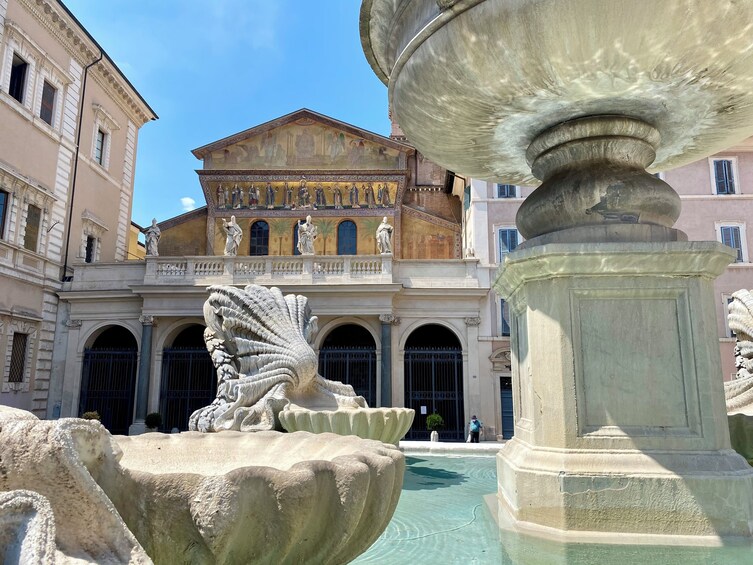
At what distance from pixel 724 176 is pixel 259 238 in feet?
63.2

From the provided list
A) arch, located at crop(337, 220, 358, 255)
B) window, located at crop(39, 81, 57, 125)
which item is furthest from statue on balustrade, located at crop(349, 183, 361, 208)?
window, located at crop(39, 81, 57, 125)

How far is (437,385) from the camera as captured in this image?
19766mm

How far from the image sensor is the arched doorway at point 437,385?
18.9 meters

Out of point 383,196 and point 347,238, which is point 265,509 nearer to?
point 347,238

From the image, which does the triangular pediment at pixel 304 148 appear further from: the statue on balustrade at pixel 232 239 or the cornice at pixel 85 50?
the statue on balustrade at pixel 232 239

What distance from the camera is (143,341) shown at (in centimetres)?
1939

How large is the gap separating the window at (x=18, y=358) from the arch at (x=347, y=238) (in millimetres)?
12552

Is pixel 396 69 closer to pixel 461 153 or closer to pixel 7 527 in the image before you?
pixel 461 153

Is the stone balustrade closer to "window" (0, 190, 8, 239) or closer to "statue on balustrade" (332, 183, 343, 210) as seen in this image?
"window" (0, 190, 8, 239)

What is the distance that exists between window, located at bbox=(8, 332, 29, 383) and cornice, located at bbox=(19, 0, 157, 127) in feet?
36.6

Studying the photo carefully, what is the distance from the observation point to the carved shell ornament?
208 inches

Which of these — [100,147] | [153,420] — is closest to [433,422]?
[153,420]

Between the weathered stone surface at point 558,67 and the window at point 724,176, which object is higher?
the window at point 724,176

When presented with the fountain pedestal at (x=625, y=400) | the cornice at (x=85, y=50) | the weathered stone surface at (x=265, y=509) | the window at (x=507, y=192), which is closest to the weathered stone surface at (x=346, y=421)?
the fountain pedestal at (x=625, y=400)
